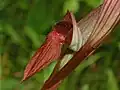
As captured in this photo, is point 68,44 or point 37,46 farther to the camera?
point 37,46

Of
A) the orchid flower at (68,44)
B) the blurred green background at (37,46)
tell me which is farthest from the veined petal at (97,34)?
the blurred green background at (37,46)

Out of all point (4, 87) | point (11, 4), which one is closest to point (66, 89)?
point (4, 87)

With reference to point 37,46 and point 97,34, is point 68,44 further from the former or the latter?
point 37,46

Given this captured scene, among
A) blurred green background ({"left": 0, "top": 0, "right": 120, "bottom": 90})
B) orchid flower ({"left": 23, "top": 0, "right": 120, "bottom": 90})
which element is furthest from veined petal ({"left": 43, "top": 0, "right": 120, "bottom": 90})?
blurred green background ({"left": 0, "top": 0, "right": 120, "bottom": 90})

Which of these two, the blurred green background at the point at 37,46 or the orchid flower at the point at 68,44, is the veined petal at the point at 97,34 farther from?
the blurred green background at the point at 37,46

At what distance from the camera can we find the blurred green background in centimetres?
113

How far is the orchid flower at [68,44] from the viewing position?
1.39 feet

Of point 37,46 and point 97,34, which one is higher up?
point 97,34

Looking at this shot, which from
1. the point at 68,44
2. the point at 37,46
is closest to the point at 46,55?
the point at 68,44

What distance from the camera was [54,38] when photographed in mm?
433

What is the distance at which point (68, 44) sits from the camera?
0.44 meters

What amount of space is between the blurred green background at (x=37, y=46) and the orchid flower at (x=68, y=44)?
62cm

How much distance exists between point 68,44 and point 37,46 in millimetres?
733

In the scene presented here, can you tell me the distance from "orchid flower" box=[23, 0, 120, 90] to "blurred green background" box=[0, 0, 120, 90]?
2.02 feet
